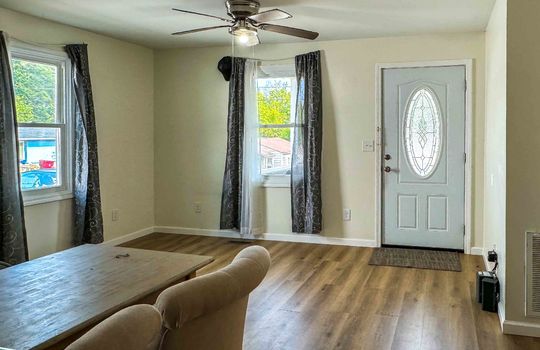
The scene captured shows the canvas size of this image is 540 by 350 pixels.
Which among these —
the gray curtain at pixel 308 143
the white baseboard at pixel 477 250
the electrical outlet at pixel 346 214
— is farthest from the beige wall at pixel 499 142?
the gray curtain at pixel 308 143

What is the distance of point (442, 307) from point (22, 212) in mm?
3578

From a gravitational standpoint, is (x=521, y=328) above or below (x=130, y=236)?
below

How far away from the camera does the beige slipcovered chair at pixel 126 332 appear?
102cm

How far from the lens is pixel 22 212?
4.36 metres

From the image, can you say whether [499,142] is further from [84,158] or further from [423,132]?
[84,158]

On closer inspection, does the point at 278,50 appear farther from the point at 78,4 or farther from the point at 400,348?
the point at 400,348

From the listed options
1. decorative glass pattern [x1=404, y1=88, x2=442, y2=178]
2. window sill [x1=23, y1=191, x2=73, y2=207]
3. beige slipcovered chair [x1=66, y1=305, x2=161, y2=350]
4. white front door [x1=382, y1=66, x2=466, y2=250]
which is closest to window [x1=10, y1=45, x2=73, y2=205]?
window sill [x1=23, y1=191, x2=73, y2=207]

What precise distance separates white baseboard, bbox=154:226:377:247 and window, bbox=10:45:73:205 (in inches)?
69.5

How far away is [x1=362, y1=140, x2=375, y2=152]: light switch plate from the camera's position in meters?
5.67

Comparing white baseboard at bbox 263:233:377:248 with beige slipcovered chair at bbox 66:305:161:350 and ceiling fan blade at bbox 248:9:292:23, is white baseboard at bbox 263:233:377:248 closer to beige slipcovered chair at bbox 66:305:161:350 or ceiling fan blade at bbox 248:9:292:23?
ceiling fan blade at bbox 248:9:292:23

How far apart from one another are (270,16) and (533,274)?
252cm

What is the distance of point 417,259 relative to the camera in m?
5.16

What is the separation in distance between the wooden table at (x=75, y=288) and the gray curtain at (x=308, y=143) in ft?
11.4

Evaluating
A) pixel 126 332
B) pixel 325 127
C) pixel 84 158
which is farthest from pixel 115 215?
pixel 126 332
